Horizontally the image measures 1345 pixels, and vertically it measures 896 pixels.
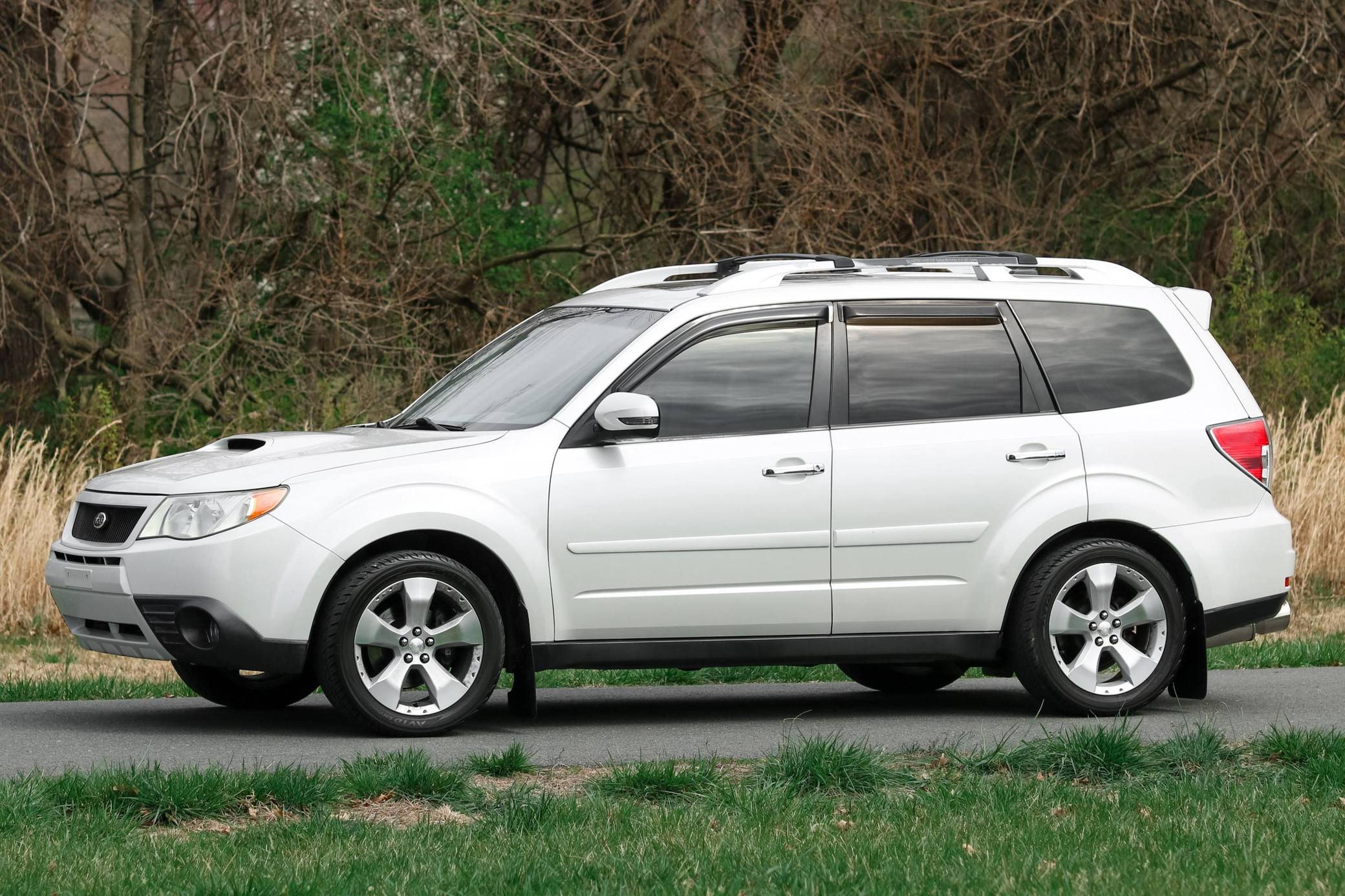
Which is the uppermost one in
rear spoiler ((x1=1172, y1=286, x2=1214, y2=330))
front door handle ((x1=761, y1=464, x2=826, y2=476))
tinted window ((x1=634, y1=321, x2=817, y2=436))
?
rear spoiler ((x1=1172, y1=286, x2=1214, y2=330))

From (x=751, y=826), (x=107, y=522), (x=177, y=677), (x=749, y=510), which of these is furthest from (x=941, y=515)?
(x=177, y=677)

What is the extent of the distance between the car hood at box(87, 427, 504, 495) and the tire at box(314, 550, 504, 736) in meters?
0.45

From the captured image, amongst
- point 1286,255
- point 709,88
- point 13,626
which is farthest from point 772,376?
point 1286,255

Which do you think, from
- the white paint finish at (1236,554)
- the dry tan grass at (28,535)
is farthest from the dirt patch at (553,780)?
the dry tan grass at (28,535)

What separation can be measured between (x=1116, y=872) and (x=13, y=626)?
9.58 metres

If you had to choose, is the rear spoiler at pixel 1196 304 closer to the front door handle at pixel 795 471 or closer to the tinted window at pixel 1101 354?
the tinted window at pixel 1101 354

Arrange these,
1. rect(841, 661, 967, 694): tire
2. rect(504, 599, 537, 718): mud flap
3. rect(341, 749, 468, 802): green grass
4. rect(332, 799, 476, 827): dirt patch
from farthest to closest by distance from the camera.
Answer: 1. rect(841, 661, 967, 694): tire
2. rect(504, 599, 537, 718): mud flap
3. rect(341, 749, 468, 802): green grass
4. rect(332, 799, 476, 827): dirt patch

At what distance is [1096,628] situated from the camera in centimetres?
866

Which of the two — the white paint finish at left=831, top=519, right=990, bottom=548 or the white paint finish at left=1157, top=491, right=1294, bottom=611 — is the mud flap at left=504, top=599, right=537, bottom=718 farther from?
the white paint finish at left=1157, top=491, right=1294, bottom=611

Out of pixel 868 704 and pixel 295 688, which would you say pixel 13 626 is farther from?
pixel 868 704

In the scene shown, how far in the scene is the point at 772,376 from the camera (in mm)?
8461

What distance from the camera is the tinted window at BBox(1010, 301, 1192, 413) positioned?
8.83 m

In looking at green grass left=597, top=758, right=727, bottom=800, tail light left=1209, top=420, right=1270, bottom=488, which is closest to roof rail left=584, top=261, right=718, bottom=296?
tail light left=1209, top=420, right=1270, bottom=488

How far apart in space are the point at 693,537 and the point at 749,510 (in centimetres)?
28
